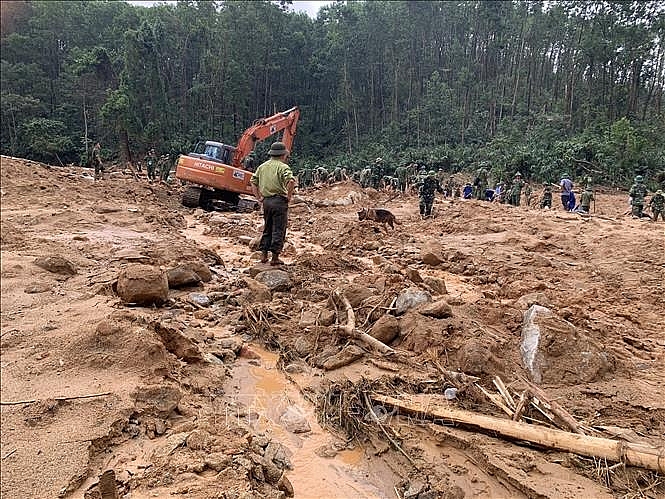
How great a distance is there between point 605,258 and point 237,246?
5.78 meters

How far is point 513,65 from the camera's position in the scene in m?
35.6

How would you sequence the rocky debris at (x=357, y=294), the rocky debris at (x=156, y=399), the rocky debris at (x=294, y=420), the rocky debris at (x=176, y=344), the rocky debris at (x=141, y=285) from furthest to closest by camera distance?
1. the rocky debris at (x=357, y=294)
2. the rocky debris at (x=141, y=285)
3. the rocky debris at (x=176, y=344)
4. the rocky debris at (x=294, y=420)
5. the rocky debris at (x=156, y=399)

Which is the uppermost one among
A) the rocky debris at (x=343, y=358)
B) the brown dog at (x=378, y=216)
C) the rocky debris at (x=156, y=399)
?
the brown dog at (x=378, y=216)

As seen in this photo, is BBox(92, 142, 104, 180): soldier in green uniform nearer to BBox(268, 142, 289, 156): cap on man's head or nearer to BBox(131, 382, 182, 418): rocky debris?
BBox(268, 142, 289, 156): cap on man's head

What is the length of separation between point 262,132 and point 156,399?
11272mm

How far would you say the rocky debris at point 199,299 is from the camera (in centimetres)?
481

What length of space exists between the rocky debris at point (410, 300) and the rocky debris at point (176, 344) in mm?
1792

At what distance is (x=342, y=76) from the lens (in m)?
37.0

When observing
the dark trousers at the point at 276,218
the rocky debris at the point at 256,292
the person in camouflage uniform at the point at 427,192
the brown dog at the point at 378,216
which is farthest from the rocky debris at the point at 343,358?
the person in camouflage uniform at the point at 427,192

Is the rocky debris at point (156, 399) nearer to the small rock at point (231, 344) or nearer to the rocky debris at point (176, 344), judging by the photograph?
the rocky debris at point (176, 344)

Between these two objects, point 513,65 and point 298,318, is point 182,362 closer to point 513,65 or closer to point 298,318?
point 298,318

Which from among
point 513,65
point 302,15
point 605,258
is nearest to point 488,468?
point 605,258

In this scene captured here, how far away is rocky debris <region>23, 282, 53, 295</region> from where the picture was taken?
3.16 meters

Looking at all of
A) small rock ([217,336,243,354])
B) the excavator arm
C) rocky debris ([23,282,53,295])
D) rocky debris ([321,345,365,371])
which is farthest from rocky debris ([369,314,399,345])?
the excavator arm
